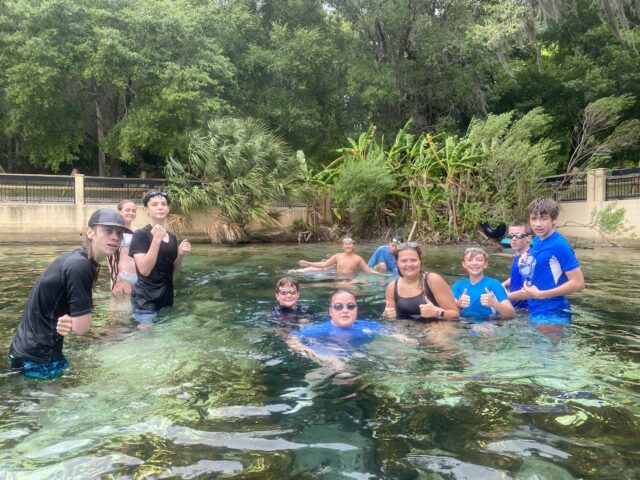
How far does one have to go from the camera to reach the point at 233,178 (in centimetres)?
2238

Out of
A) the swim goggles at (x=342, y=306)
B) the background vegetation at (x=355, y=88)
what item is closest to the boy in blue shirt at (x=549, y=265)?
the swim goggles at (x=342, y=306)

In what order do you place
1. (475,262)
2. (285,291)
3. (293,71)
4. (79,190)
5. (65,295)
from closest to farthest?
1. (65,295)
2. (475,262)
3. (285,291)
4. (79,190)
5. (293,71)

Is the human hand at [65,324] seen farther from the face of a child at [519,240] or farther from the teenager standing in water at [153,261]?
the face of a child at [519,240]

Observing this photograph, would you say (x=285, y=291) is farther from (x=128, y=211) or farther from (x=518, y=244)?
(x=518, y=244)

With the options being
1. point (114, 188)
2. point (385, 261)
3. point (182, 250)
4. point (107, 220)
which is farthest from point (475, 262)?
point (114, 188)

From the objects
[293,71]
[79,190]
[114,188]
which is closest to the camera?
[79,190]

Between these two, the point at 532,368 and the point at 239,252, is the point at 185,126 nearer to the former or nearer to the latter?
the point at 239,252

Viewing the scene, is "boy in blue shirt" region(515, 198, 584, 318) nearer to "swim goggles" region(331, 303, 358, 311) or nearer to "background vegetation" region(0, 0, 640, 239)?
"swim goggles" region(331, 303, 358, 311)

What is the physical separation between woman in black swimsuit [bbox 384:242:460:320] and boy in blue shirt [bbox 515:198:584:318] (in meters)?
0.88

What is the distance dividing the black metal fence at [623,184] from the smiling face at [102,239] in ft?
68.9

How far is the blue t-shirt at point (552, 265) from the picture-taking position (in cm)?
611

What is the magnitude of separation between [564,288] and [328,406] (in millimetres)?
3281

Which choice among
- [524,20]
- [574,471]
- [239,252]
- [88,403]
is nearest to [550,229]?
[574,471]

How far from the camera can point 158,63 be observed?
24.8 meters
